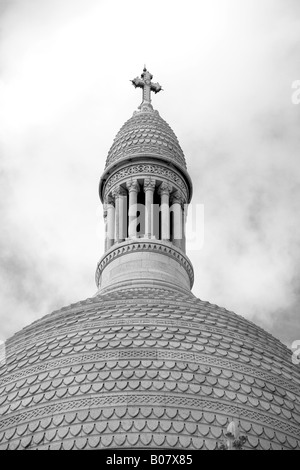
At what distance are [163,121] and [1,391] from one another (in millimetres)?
13807

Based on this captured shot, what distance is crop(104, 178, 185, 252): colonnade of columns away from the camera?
33625mm

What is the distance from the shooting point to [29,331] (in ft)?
91.4

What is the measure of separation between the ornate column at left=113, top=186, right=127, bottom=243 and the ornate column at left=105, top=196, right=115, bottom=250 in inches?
11.1

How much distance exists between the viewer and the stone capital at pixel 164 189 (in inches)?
1361

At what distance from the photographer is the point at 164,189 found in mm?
34625

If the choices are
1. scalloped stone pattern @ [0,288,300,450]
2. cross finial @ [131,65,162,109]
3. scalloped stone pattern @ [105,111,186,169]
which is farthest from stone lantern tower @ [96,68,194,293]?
scalloped stone pattern @ [0,288,300,450]

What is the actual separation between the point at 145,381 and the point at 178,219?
11.1 meters

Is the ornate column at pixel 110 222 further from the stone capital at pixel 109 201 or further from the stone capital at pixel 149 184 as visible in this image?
the stone capital at pixel 149 184

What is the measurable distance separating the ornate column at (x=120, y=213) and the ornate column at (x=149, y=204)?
2.58ft

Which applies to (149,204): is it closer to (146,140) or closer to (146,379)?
(146,140)

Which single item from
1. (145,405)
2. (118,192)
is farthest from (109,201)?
(145,405)

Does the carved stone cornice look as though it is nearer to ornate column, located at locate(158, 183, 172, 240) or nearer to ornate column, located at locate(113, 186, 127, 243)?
ornate column, located at locate(158, 183, 172, 240)
